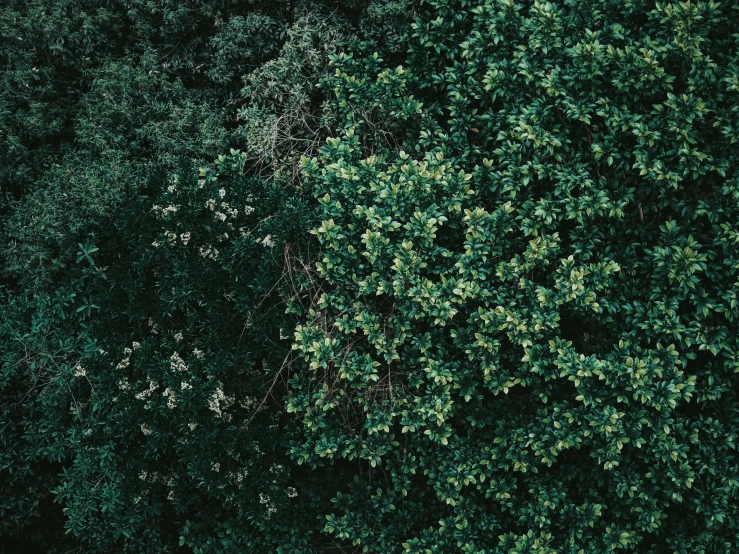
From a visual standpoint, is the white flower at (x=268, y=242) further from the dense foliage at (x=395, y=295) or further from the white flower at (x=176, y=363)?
the white flower at (x=176, y=363)

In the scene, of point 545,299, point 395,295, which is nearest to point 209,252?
point 395,295

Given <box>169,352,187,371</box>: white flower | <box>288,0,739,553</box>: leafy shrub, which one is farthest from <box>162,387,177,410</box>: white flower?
<box>288,0,739,553</box>: leafy shrub

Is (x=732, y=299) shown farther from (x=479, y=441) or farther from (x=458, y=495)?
(x=458, y=495)

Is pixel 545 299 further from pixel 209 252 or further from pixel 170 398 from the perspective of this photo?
pixel 170 398

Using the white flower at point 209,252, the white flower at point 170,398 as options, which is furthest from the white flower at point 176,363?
the white flower at point 209,252

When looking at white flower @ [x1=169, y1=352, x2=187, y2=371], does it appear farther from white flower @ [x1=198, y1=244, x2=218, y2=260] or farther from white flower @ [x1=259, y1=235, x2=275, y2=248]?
white flower @ [x1=259, y1=235, x2=275, y2=248]
